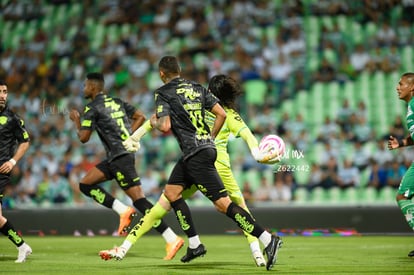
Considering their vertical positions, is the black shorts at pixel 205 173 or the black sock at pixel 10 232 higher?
the black shorts at pixel 205 173

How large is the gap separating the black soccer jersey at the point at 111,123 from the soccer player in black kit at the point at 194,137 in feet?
7.90

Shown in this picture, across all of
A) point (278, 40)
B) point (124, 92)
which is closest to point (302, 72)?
point (278, 40)

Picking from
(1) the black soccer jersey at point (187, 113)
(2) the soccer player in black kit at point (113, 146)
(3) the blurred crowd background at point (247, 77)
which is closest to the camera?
(1) the black soccer jersey at point (187, 113)

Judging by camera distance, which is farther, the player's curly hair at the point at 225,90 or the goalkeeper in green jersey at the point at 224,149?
the player's curly hair at the point at 225,90

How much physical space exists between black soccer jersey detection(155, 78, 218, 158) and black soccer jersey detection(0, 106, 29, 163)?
2.50m

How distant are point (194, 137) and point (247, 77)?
12649 millimetres

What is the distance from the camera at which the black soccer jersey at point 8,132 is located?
1159 centimetres

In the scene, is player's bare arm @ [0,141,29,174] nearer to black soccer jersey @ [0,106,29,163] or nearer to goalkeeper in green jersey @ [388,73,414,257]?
black soccer jersey @ [0,106,29,163]

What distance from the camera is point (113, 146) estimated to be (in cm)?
1258

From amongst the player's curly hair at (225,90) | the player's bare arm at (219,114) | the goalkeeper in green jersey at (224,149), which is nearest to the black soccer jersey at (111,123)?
the goalkeeper in green jersey at (224,149)

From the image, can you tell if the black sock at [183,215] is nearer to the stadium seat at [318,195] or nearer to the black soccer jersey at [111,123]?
the black soccer jersey at [111,123]

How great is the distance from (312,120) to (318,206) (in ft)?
13.0

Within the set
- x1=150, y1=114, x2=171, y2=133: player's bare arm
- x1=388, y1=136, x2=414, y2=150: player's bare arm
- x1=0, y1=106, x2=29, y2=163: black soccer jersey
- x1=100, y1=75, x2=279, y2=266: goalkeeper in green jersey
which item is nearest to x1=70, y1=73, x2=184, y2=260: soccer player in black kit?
x1=0, y1=106, x2=29, y2=163: black soccer jersey

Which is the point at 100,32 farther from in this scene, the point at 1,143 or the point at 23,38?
the point at 1,143
